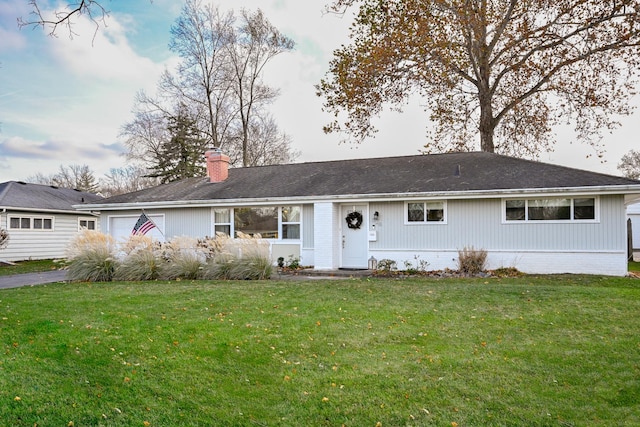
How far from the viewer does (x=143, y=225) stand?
15117mm

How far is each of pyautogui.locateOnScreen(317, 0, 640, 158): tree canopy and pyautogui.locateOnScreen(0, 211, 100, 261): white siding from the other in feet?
44.5

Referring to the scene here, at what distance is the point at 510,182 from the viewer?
41.7ft

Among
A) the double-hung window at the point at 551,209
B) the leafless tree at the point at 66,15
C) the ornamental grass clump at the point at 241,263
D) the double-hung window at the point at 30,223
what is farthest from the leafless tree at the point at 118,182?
the leafless tree at the point at 66,15

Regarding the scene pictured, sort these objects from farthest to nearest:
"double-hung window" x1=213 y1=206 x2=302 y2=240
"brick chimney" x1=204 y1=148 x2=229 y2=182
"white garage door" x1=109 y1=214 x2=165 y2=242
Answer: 1. "brick chimney" x1=204 y1=148 x2=229 y2=182
2. "white garage door" x1=109 y1=214 x2=165 y2=242
3. "double-hung window" x1=213 y1=206 x2=302 y2=240

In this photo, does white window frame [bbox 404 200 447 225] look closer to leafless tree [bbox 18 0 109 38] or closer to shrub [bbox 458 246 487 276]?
shrub [bbox 458 246 487 276]

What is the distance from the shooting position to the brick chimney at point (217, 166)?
59.2ft

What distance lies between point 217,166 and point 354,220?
6.74 m

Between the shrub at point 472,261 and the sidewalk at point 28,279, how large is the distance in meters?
10.8

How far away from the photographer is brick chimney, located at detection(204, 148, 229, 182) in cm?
1803

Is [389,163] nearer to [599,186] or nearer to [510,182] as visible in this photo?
[510,182]

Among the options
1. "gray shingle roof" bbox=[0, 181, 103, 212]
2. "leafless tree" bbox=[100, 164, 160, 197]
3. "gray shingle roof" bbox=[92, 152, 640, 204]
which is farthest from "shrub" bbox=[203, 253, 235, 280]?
"leafless tree" bbox=[100, 164, 160, 197]

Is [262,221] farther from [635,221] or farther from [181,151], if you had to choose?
[635,221]

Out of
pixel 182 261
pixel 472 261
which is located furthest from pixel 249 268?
pixel 472 261

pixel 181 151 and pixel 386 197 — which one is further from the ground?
pixel 181 151
